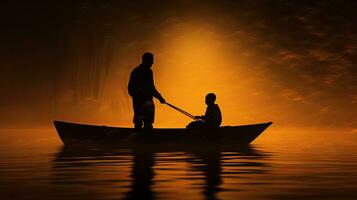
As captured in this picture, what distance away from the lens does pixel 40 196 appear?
7.53 meters

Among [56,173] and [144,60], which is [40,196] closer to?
[56,173]

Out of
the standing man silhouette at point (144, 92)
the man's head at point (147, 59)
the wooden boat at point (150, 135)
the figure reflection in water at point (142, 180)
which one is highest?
the man's head at point (147, 59)

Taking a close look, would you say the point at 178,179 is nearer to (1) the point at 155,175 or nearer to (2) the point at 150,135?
(1) the point at 155,175

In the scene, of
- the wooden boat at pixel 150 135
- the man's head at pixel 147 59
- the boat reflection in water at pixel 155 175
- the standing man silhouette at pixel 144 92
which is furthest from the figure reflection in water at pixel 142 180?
the man's head at pixel 147 59

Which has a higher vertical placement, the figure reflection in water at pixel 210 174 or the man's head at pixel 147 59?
the man's head at pixel 147 59

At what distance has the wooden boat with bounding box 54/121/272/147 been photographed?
18469mm

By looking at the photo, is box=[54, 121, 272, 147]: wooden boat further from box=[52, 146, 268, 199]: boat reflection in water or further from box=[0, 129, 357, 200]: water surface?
box=[0, 129, 357, 200]: water surface

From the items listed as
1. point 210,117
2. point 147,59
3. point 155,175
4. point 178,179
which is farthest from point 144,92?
point 178,179

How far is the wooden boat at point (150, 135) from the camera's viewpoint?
18.5 meters

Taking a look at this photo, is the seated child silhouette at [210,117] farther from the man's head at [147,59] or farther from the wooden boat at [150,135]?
the man's head at [147,59]

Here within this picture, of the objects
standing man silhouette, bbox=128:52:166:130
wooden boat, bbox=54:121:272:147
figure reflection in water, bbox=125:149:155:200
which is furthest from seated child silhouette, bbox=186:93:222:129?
figure reflection in water, bbox=125:149:155:200

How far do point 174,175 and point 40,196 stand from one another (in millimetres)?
2931

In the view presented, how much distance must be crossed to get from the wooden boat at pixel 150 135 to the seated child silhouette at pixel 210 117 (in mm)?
144

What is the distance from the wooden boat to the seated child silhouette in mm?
144
